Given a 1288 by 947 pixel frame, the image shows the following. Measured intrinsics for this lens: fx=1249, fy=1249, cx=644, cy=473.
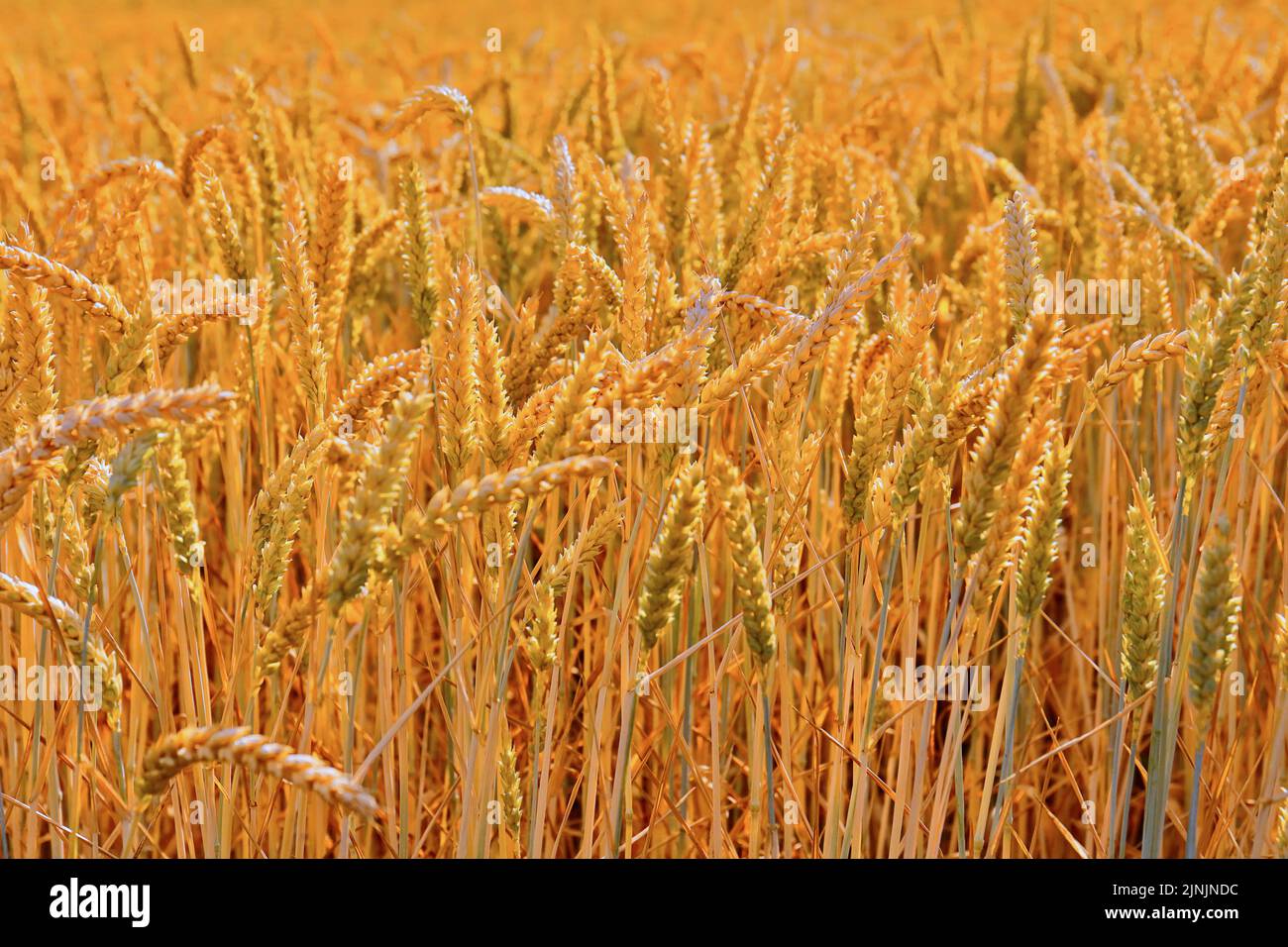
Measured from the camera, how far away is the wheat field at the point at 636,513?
81 centimetres

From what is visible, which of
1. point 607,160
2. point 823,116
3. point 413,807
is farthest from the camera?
point 823,116

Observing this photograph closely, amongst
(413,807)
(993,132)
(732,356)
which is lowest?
(413,807)

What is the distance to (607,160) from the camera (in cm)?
188

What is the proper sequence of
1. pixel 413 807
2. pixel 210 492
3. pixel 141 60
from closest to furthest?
pixel 413 807 → pixel 210 492 → pixel 141 60

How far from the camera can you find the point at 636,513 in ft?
3.84

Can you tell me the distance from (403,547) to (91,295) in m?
0.43

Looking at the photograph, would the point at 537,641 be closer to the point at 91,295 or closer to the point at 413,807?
the point at 91,295

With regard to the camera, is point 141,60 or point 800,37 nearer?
point 800,37

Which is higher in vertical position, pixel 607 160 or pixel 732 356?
pixel 607 160

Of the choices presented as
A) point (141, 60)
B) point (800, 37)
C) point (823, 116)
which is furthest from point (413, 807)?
point (141, 60)

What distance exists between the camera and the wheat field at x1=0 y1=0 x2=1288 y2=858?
81 centimetres
